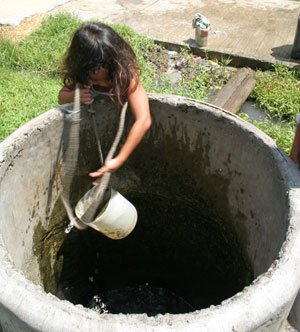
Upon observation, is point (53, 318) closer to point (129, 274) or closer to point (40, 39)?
point (129, 274)

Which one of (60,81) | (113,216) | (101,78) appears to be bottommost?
(60,81)

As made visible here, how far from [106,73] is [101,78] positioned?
0.15ft

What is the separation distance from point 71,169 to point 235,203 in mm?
907

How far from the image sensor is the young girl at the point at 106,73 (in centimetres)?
175

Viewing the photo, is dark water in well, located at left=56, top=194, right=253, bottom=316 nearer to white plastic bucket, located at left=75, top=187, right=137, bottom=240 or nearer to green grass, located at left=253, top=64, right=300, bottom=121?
white plastic bucket, located at left=75, top=187, right=137, bottom=240

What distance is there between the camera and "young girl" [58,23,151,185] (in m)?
1.75

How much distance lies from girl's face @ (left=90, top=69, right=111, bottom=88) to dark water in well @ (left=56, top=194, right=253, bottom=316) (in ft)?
2.61

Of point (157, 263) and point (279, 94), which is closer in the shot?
point (157, 263)

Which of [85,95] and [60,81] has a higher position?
[85,95]

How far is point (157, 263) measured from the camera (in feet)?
9.05

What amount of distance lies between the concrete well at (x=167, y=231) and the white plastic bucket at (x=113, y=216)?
234mm

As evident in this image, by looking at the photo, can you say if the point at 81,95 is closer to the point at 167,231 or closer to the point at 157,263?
the point at 167,231

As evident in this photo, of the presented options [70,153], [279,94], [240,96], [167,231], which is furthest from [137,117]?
[279,94]

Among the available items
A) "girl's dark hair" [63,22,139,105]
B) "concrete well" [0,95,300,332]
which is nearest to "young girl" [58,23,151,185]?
"girl's dark hair" [63,22,139,105]
